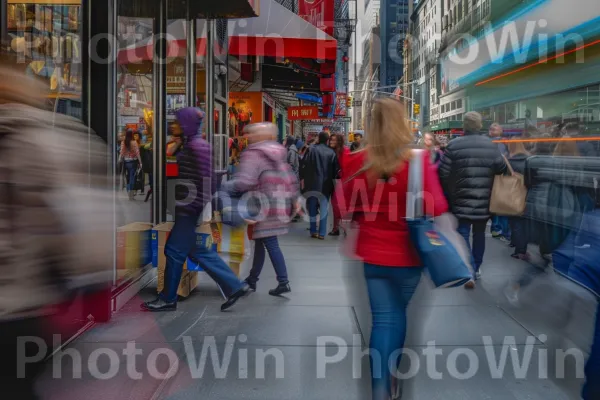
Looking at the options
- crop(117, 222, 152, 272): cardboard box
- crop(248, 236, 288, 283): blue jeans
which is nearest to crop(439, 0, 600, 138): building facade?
crop(248, 236, 288, 283): blue jeans

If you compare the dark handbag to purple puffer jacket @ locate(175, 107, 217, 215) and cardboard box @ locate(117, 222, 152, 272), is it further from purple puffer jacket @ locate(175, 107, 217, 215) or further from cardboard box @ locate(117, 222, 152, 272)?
purple puffer jacket @ locate(175, 107, 217, 215)

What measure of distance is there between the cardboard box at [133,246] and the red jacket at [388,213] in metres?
3.70

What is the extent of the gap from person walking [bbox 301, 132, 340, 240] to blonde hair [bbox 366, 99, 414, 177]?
7648 mm

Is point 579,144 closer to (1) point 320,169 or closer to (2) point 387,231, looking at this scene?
(2) point 387,231

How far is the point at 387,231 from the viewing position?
384 cm

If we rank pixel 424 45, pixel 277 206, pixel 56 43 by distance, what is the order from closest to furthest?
pixel 56 43, pixel 277 206, pixel 424 45

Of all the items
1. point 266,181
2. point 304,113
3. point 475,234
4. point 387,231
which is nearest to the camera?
point 387,231

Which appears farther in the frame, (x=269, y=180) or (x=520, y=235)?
(x=520, y=235)

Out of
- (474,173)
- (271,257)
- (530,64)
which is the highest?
(530,64)

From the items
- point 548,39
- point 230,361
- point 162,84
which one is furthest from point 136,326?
point 548,39

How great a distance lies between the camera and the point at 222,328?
19.9 feet

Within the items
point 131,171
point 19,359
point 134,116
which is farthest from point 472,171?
point 131,171

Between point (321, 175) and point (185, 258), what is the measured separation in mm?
5561

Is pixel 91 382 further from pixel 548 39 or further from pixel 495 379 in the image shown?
pixel 548 39
